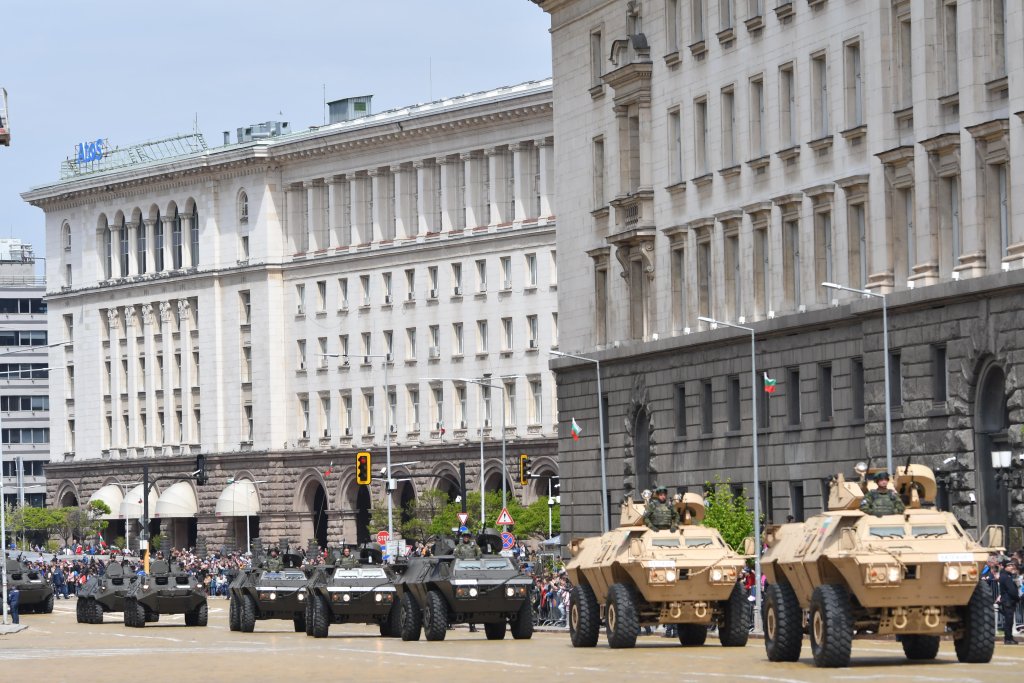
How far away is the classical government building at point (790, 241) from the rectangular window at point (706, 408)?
4 centimetres

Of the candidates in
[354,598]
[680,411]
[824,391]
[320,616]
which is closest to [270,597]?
[320,616]

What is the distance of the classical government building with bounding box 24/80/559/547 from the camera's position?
11881 cm

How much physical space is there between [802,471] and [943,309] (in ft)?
34.8

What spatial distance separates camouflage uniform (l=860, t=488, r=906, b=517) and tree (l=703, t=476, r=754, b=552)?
28.1m

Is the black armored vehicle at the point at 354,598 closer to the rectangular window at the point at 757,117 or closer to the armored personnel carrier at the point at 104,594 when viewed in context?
the armored personnel carrier at the point at 104,594

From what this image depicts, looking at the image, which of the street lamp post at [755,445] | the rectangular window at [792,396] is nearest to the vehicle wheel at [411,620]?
the street lamp post at [755,445]

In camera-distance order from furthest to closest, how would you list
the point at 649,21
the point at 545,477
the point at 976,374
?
the point at 545,477, the point at 649,21, the point at 976,374

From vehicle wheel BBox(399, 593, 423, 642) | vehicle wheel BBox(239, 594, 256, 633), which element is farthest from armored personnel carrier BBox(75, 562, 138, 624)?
vehicle wheel BBox(399, 593, 423, 642)

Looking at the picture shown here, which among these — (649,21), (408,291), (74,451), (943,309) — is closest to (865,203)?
(943,309)

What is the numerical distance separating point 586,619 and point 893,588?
10078 millimetres

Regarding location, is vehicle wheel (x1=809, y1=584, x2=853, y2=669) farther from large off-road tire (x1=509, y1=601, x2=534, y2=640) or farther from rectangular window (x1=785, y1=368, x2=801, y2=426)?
rectangular window (x1=785, y1=368, x2=801, y2=426)

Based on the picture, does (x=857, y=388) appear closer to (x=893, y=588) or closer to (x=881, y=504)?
(x=881, y=504)

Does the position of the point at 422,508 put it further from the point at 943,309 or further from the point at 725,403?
the point at 943,309

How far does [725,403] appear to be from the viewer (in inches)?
2940
